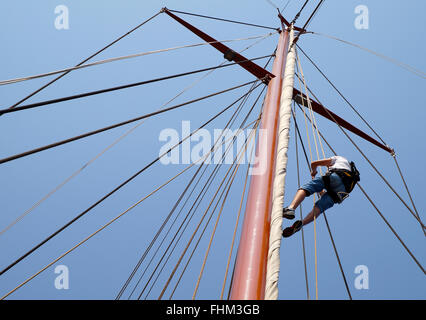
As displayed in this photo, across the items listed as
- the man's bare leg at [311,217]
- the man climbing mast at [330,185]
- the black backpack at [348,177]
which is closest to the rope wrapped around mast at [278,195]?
the man climbing mast at [330,185]

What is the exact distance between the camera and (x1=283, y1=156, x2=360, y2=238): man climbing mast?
3898 mm

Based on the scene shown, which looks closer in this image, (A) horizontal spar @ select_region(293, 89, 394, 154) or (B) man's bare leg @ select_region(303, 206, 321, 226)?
(B) man's bare leg @ select_region(303, 206, 321, 226)

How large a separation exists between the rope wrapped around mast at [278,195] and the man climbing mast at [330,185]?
56 centimetres

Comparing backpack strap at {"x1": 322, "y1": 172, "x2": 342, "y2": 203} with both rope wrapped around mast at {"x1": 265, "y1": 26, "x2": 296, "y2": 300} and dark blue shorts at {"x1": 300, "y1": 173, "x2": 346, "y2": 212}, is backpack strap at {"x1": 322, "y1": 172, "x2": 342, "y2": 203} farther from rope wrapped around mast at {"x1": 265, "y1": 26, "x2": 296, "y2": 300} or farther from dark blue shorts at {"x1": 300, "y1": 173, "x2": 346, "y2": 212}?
rope wrapped around mast at {"x1": 265, "y1": 26, "x2": 296, "y2": 300}

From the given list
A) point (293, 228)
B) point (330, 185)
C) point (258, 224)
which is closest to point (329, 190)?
point (330, 185)

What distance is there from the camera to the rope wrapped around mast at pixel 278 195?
98.9 inches

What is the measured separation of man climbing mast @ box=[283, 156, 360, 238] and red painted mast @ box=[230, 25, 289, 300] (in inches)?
22.6

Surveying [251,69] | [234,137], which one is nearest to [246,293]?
[234,137]

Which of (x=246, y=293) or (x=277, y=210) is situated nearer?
(x=246, y=293)

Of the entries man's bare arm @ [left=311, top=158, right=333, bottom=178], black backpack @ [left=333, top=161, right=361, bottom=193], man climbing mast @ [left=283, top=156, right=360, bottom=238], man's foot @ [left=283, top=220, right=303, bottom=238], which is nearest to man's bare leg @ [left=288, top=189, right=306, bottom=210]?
man climbing mast @ [left=283, top=156, right=360, bottom=238]
